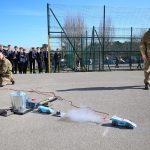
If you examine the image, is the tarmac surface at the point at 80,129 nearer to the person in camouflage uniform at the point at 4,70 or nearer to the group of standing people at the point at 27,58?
the person in camouflage uniform at the point at 4,70

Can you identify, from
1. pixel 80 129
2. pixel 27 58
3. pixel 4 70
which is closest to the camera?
pixel 80 129

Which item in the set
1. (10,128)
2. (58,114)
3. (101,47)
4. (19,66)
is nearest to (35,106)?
(58,114)

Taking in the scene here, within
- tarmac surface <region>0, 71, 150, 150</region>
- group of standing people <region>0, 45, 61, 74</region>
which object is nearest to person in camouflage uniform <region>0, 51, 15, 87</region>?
tarmac surface <region>0, 71, 150, 150</region>

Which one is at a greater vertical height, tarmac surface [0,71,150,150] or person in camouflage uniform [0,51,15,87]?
person in camouflage uniform [0,51,15,87]

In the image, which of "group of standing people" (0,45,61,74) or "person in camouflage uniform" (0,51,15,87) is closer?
"person in camouflage uniform" (0,51,15,87)

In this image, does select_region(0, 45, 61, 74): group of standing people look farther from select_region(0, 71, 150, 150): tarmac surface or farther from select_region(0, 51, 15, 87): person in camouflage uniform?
select_region(0, 71, 150, 150): tarmac surface

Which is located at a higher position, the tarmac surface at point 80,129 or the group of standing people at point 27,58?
the group of standing people at point 27,58

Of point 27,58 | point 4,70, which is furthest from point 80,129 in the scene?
point 27,58

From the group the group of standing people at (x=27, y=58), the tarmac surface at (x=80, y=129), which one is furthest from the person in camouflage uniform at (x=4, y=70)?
the group of standing people at (x=27, y=58)

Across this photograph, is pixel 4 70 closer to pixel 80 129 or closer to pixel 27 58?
pixel 80 129

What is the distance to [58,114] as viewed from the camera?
8.44 meters

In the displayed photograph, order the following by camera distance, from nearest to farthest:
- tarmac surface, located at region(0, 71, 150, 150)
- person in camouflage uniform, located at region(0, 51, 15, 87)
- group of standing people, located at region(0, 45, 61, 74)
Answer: tarmac surface, located at region(0, 71, 150, 150) → person in camouflage uniform, located at region(0, 51, 15, 87) → group of standing people, located at region(0, 45, 61, 74)

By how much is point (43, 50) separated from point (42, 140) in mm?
16510

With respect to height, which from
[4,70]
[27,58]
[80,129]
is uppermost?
[27,58]
